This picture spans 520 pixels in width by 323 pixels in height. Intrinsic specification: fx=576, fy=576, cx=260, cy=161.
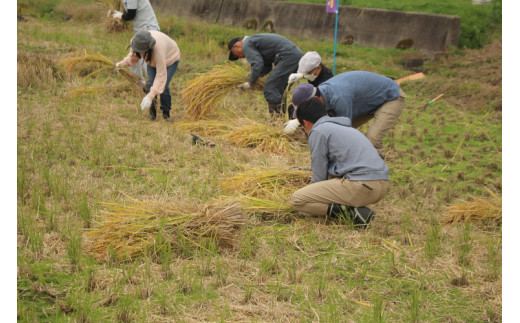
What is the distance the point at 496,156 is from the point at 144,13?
14.3 ft

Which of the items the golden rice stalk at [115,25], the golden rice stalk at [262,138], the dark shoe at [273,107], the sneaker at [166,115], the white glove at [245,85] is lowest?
the golden rice stalk at [115,25]

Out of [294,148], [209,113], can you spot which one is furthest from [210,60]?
[294,148]

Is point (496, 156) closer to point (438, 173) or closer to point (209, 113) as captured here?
point (438, 173)

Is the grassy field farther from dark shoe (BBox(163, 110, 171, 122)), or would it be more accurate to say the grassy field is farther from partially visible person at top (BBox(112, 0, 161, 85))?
partially visible person at top (BBox(112, 0, 161, 85))

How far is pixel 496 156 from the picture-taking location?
5.78 metres

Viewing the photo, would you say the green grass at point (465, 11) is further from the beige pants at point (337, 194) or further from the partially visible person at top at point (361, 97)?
the beige pants at point (337, 194)

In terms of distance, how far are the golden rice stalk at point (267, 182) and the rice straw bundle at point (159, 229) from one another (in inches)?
27.4

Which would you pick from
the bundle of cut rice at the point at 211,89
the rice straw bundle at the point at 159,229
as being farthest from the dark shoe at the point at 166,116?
the rice straw bundle at the point at 159,229

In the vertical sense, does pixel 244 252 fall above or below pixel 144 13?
below

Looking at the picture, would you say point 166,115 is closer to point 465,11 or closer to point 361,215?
point 361,215

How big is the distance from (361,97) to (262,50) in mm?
1858

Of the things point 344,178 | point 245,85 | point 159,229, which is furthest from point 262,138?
point 159,229

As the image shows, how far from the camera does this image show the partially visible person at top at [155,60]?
588 centimetres

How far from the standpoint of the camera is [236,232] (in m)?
3.50
